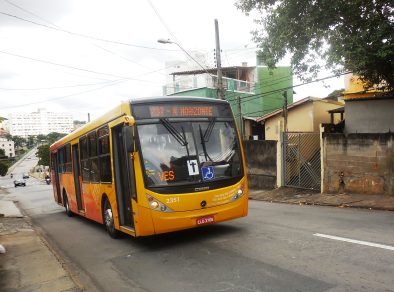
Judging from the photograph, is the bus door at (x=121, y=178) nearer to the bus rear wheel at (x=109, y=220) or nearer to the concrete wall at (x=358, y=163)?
the bus rear wheel at (x=109, y=220)

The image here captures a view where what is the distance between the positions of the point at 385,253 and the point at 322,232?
6.20 feet

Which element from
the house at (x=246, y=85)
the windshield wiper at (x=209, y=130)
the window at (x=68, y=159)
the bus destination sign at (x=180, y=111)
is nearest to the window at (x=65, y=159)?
the window at (x=68, y=159)

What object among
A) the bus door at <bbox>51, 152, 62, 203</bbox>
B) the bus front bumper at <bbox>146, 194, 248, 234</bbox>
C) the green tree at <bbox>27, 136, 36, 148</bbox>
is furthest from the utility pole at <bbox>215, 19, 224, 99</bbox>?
the green tree at <bbox>27, 136, 36, 148</bbox>

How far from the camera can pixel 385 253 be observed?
6168 millimetres

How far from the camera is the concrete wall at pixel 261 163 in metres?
18.5

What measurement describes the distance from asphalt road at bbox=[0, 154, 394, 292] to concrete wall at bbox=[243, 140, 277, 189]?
7.84 meters

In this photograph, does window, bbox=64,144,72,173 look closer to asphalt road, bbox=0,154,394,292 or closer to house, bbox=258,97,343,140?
asphalt road, bbox=0,154,394,292

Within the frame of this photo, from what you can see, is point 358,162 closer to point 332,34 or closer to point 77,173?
point 332,34

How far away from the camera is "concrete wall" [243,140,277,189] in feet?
60.6

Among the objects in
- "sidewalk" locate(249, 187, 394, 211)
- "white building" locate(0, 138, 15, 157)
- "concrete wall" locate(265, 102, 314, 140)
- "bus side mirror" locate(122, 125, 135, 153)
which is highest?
"white building" locate(0, 138, 15, 157)

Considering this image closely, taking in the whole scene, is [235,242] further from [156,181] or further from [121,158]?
[121,158]

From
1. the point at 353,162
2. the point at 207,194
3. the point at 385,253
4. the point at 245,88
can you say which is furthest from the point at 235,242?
the point at 245,88

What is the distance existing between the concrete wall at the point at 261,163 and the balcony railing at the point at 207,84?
14.5m

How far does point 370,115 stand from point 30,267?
16.1 metres
